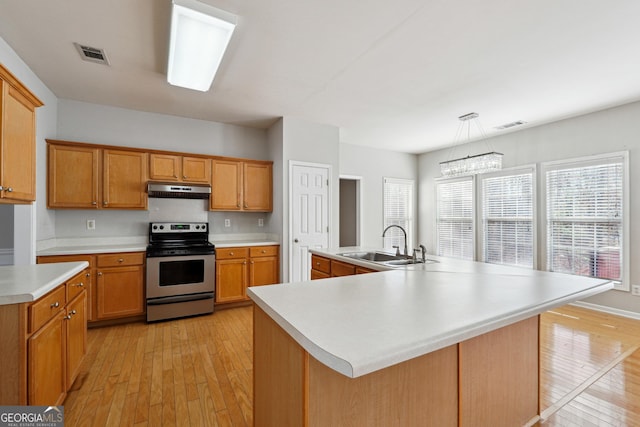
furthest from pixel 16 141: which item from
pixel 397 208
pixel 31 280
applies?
pixel 397 208

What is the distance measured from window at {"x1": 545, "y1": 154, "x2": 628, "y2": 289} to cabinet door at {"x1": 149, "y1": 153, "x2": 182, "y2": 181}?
5.37 meters

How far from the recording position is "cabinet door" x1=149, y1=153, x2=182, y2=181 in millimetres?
3793

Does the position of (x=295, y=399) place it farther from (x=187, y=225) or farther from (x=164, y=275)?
(x=187, y=225)

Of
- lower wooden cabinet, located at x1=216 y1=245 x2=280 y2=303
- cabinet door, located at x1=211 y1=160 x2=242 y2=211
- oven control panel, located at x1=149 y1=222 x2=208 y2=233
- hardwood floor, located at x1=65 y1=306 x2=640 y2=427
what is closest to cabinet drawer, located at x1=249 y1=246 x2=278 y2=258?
lower wooden cabinet, located at x1=216 y1=245 x2=280 y2=303

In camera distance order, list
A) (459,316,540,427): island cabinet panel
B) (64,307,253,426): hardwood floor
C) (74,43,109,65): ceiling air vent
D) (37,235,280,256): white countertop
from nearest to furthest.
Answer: (459,316,540,427): island cabinet panel
(64,307,253,426): hardwood floor
(74,43,109,65): ceiling air vent
(37,235,280,256): white countertop

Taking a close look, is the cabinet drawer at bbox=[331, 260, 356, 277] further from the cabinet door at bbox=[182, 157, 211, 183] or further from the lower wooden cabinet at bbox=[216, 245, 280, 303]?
the cabinet door at bbox=[182, 157, 211, 183]

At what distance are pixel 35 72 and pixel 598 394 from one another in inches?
220

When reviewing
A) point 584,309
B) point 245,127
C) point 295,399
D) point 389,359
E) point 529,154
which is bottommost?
point 584,309

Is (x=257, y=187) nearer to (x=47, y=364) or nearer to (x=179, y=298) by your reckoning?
(x=179, y=298)

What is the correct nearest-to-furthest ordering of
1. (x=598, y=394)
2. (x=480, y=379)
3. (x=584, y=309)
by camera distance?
1. (x=480, y=379)
2. (x=598, y=394)
3. (x=584, y=309)

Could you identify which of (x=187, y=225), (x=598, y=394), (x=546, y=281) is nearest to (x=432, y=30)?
(x=546, y=281)

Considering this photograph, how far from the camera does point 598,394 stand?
2.08 metres

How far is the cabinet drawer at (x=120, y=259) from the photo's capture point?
3283 millimetres

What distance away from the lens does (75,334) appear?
207 cm
